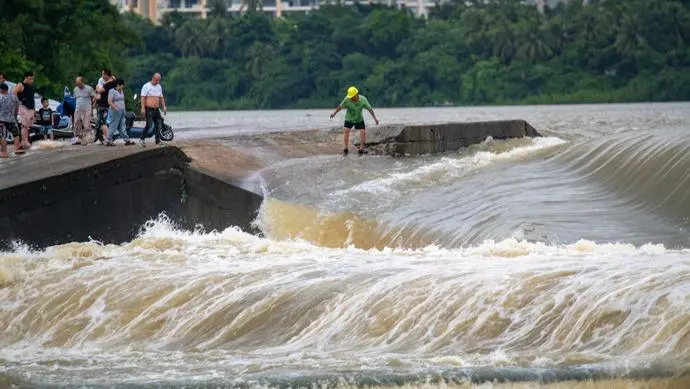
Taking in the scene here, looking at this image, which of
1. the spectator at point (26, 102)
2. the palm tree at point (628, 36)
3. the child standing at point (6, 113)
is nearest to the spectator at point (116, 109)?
the spectator at point (26, 102)

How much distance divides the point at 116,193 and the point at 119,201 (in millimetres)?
106

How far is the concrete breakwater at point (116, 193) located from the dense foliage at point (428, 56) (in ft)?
316

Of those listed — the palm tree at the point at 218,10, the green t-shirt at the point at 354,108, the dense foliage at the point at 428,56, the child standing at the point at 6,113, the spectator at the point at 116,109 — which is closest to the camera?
the child standing at the point at 6,113

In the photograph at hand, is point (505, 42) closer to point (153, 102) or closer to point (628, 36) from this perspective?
point (628, 36)

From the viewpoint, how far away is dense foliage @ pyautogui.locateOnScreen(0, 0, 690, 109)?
122 metres

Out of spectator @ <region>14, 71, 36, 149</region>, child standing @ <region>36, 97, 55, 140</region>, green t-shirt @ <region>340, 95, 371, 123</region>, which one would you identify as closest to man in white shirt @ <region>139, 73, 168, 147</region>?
spectator @ <region>14, 71, 36, 149</region>

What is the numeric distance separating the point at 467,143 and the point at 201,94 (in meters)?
102

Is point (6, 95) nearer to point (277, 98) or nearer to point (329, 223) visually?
point (329, 223)

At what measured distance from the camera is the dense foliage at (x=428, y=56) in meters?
122

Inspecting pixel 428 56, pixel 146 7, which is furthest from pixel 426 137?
pixel 146 7

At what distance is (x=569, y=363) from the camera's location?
408 inches

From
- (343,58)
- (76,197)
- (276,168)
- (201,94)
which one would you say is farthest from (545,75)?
(76,197)

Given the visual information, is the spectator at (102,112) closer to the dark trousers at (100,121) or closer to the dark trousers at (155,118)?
the dark trousers at (100,121)

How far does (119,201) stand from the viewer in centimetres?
1833
